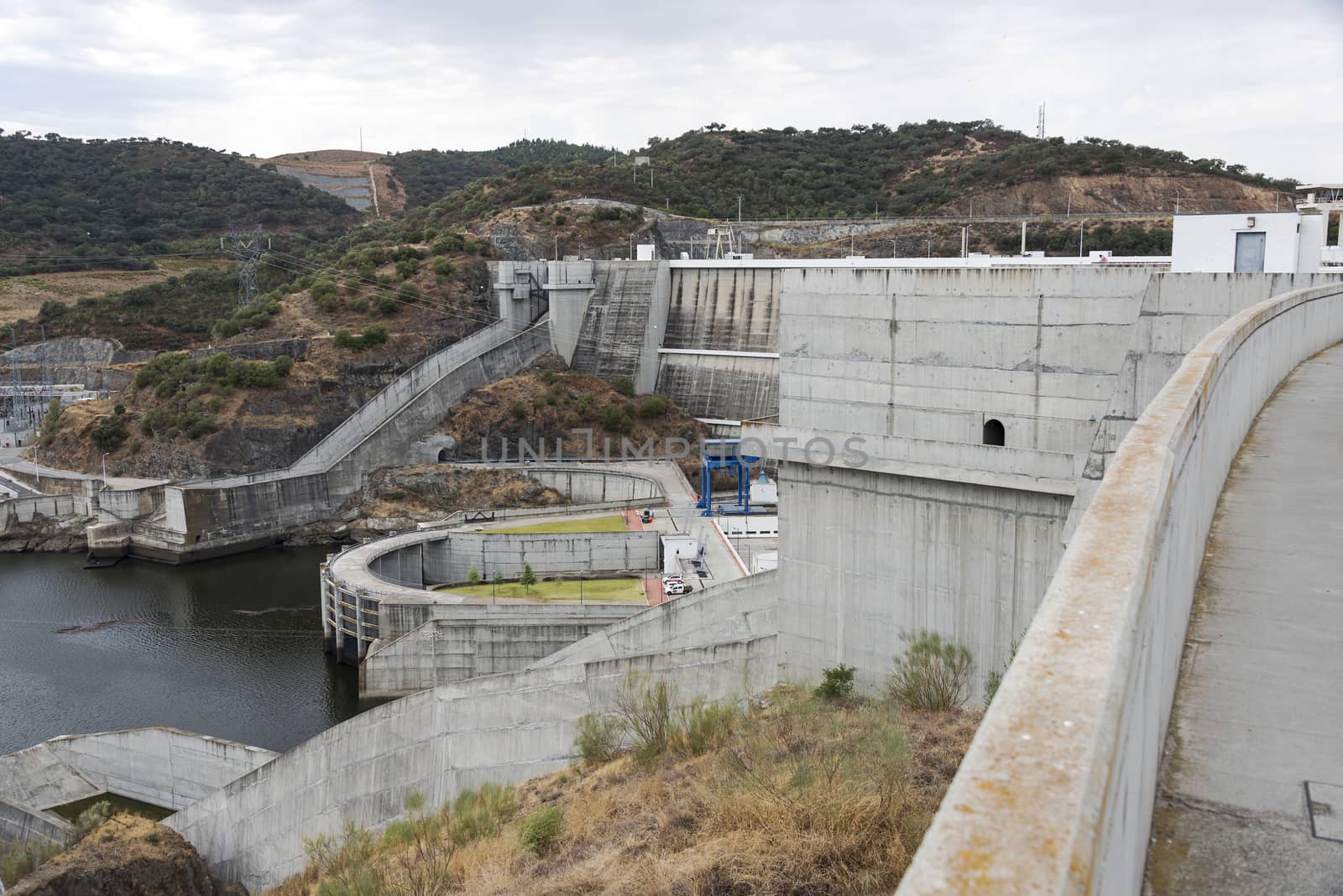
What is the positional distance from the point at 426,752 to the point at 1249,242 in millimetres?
17030

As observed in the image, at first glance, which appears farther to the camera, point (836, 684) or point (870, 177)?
point (870, 177)

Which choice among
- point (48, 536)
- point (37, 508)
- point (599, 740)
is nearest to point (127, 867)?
point (599, 740)

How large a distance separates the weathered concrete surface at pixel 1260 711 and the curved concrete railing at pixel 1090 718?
0.14 m

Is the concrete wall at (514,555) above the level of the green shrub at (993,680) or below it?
below

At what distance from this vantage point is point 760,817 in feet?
23.4

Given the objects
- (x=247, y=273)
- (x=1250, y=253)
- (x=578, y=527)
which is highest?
(x=247, y=273)

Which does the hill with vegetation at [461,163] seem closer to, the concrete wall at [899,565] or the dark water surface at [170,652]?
the dark water surface at [170,652]

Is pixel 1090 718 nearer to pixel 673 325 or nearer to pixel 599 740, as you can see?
pixel 599 740

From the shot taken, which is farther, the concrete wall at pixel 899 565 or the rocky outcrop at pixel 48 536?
the rocky outcrop at pixel 48 536

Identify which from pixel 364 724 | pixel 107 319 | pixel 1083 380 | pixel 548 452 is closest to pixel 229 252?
pixel 107 319

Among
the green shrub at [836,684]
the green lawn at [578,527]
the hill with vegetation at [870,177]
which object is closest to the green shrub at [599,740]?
the green shrub at [836,684]

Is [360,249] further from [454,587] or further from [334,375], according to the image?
[454,587]

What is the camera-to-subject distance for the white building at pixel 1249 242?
20469mm

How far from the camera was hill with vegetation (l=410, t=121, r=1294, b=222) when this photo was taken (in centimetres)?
7481
